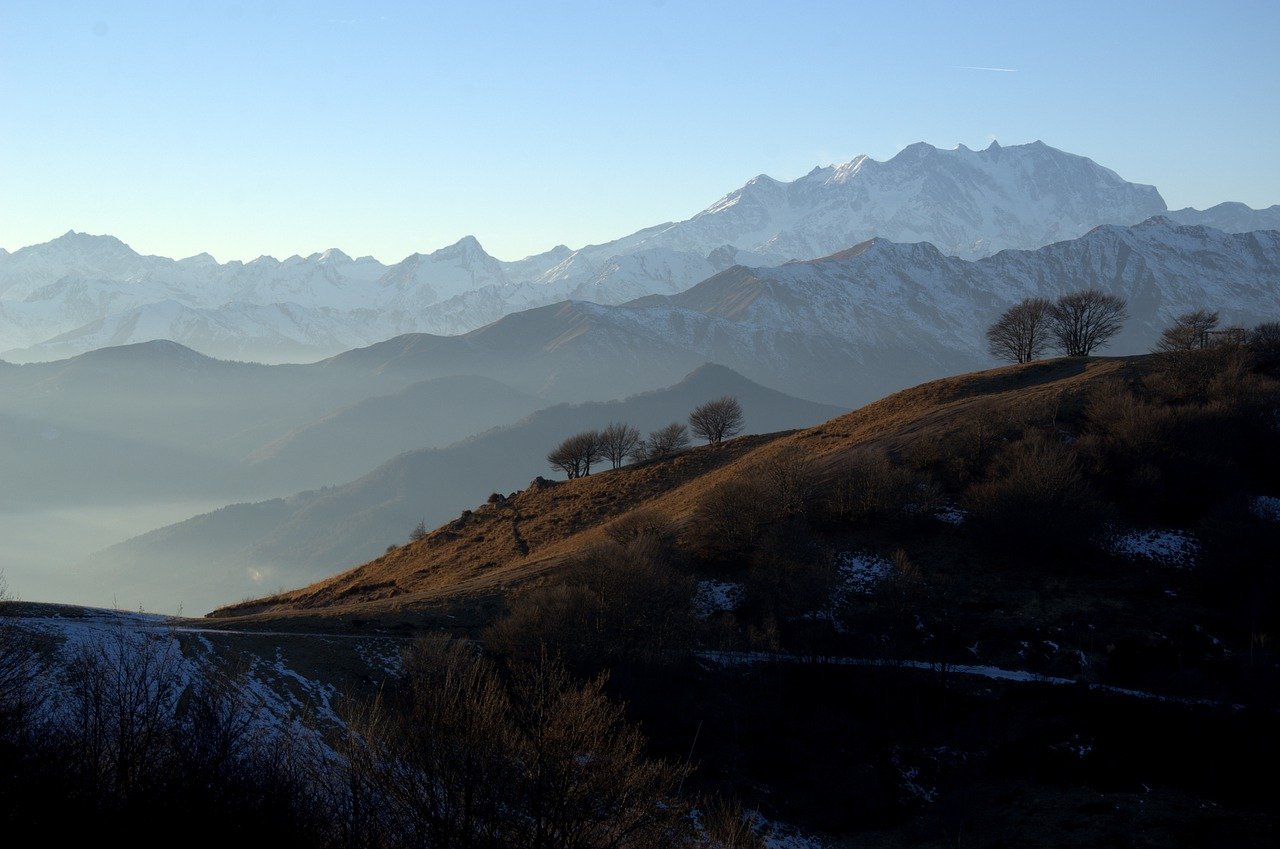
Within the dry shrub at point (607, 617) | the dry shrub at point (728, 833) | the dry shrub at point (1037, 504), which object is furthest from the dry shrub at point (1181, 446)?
the dry shrub at point (728, 833)

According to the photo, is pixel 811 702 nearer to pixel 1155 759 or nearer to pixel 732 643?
pixel 732 643

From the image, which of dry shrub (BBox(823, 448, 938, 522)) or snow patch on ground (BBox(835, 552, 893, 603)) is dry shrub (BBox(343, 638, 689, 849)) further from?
dry shrub (BBox(823, 448, 938, 522))

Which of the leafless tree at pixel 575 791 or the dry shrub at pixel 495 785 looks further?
the leafless tree at pixel 575 791

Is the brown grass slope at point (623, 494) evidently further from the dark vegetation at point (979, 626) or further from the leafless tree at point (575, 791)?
the leafless tree at point (575, 791)

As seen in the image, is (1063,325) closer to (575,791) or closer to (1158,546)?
(1158,546)

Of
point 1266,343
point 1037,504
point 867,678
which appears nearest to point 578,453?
point 1037,504

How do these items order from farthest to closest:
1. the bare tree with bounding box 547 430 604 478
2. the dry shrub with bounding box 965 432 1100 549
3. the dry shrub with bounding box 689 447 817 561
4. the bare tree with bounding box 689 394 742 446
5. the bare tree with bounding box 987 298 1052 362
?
1. the bare tree with bounding box 987 298 1052 362
2. the bare tree with bounding box 689 394 742 446
3. the bare tree with bounding box 547 430 604 478
4. the dry shrub with bounding box 689 447 817 561
5. the dry shrub with bounding box 965 432 1100 549

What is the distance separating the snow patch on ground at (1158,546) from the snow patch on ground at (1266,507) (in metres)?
4.81

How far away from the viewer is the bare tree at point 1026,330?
4313 inches

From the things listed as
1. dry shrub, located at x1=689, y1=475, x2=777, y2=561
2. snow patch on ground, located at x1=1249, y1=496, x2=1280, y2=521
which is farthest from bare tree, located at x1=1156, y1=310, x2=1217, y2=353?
dry shrub, located at x1=689, y1=475, x2=777, y2=561

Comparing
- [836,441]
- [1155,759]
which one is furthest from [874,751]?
[836,441]

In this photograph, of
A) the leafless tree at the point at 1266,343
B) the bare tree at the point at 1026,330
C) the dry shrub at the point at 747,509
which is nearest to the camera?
the dry shrub at the point at 747,509

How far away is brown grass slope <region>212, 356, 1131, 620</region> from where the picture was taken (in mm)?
67062

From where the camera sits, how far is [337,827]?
18.5m
